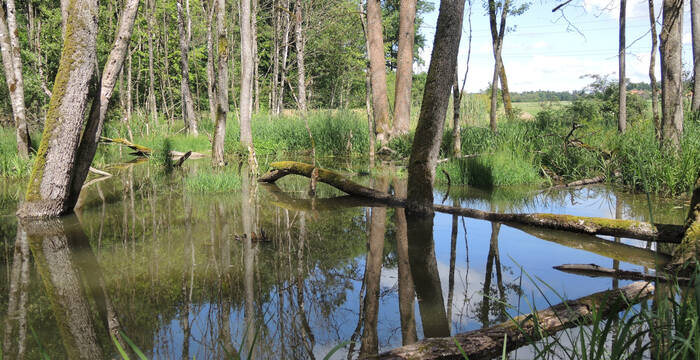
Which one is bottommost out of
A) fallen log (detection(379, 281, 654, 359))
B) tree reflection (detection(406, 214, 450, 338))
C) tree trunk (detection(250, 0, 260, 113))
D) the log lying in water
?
tree reflection (detection(406, 214, 450, 338))

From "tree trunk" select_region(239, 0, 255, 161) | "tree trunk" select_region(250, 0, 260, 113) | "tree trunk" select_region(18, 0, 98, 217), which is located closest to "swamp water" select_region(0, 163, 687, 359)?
"tree trunk" select_region(18, 0, 98, 217)

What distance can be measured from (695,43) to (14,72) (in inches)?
622

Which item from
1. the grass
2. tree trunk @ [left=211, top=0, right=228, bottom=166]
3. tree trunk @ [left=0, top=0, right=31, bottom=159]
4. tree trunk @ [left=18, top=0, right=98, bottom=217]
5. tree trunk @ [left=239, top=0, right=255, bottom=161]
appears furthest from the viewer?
tree trunk @ [left=211, top=0, right=228, bottom=166]

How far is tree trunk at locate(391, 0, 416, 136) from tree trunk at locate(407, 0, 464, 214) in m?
9.09

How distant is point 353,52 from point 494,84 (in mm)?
21664

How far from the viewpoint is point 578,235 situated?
562 cm

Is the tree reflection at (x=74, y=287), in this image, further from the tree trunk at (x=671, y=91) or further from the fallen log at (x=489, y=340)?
the tree trunk at (x=671, y=91)

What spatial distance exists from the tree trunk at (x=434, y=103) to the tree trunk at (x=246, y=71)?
532cm

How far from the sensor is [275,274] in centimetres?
416

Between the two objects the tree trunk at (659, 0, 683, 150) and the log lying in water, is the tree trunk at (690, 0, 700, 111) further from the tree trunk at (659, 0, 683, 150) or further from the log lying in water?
the log lying in water

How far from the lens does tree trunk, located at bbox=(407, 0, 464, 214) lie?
19.0ft

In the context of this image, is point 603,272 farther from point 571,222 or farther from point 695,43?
point 695,43

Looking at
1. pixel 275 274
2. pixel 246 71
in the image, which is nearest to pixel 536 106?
pixel 246 71

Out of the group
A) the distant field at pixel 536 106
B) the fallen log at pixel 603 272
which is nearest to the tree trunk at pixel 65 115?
the fallen log at pixel 603 272
